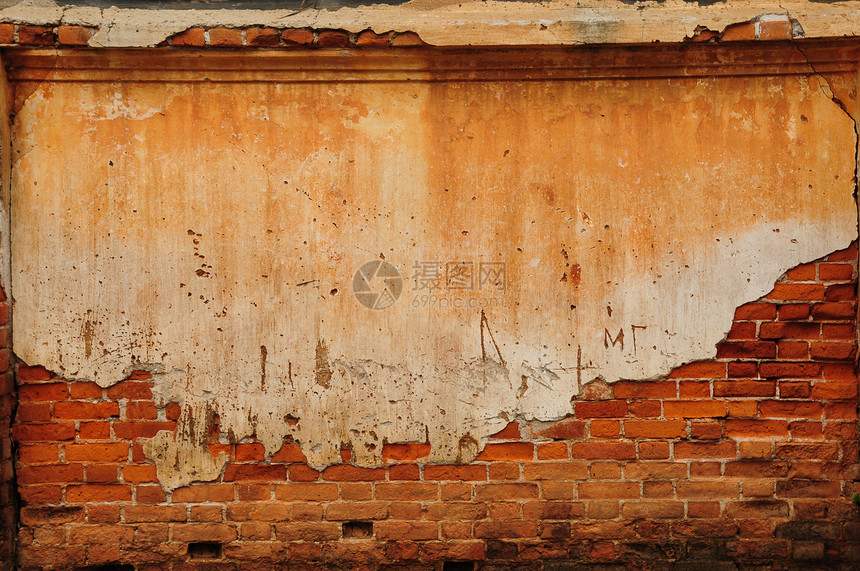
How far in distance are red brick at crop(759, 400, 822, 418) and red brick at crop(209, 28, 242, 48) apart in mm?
2681

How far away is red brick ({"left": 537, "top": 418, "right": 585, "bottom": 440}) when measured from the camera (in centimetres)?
279

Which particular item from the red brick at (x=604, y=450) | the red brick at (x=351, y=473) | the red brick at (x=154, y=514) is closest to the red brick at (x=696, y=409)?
the red brick at (x=604, y=450)

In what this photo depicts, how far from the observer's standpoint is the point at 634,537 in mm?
2787

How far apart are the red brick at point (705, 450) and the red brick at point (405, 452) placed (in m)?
1.09

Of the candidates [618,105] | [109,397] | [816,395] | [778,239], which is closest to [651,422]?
[816,395]

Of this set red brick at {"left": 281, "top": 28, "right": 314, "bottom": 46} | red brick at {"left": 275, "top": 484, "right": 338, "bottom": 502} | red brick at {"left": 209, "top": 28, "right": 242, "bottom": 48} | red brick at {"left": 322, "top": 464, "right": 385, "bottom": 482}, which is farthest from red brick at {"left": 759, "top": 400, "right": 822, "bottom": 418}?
red brick at {"left": 209, "top": 28, "right": 242, "bottom": 48}

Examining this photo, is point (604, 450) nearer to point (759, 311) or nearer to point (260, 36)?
point (759, 311)

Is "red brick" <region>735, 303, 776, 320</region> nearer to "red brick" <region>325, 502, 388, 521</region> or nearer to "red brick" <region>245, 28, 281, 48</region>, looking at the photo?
"red brick" <region>325, 502, 388, 521</region>

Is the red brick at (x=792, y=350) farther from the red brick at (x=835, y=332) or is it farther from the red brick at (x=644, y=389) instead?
the red brick at (x=644, y=389)

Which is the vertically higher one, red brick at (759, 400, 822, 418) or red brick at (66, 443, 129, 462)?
red brick at (759, 400, 822, 418)

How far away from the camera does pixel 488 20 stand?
2.65m

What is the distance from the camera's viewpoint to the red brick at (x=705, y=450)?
278 centimetres

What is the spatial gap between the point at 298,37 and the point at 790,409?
2.60 m

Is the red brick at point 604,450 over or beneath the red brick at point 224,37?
beneath
